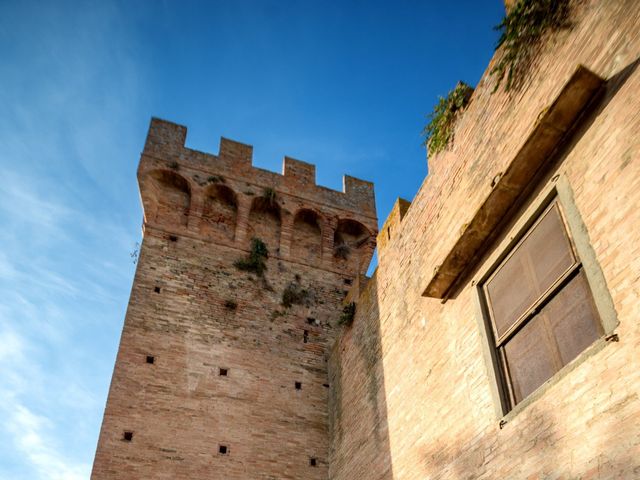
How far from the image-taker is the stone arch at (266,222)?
1337cm

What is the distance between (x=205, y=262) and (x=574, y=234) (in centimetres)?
895

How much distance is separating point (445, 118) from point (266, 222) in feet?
24.2

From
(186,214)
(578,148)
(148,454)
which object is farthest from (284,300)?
(578,148)

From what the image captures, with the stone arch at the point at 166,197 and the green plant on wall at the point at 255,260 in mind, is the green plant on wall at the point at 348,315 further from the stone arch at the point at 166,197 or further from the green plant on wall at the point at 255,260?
the stone arch at the point at 166,197

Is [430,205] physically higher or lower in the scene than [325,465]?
higher

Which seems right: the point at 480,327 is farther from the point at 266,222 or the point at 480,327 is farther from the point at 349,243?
the point at 349,243


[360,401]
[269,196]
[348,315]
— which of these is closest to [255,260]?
[269,196]

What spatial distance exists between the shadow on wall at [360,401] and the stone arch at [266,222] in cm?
302

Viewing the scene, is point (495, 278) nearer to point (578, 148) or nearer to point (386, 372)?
point (578, 148)

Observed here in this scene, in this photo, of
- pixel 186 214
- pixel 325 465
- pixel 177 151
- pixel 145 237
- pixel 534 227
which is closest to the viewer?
pixel 534 227

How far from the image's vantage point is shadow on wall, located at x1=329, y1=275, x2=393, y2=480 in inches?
314

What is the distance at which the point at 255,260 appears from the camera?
12.6m

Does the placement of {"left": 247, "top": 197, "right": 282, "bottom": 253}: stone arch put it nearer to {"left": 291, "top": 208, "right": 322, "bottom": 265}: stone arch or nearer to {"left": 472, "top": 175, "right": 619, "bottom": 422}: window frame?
{"left": 291, "top": 208, "right": 322, "bottom": 265}: stone arch

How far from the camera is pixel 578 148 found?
14.9 feet
